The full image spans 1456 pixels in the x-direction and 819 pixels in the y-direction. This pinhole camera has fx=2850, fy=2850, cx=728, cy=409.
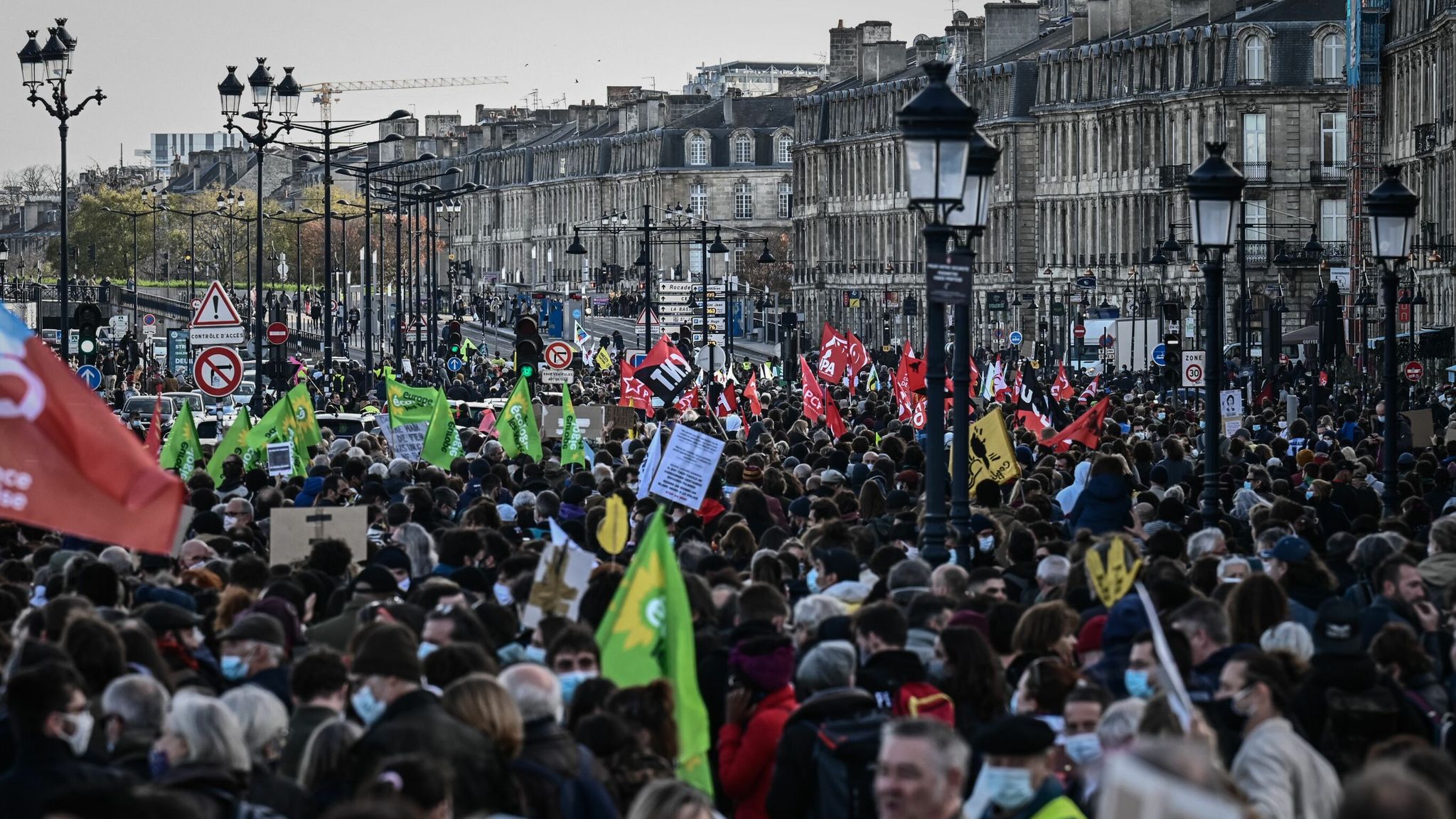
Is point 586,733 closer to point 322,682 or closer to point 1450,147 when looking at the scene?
point 322,682

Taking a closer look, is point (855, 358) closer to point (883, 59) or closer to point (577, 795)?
point (577, 795)

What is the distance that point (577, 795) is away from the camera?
743 centimetres

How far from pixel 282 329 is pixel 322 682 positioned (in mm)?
33773

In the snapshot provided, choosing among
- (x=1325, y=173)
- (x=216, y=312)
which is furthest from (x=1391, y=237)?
(x=1325, y=173)

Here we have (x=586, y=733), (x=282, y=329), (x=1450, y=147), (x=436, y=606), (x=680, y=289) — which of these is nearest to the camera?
(x=586, y=733)

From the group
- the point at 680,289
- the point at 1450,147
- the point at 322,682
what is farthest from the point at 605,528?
the point at 1450,147

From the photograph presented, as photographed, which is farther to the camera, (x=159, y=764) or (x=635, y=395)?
(x=635, y=395)

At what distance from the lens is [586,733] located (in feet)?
25.7

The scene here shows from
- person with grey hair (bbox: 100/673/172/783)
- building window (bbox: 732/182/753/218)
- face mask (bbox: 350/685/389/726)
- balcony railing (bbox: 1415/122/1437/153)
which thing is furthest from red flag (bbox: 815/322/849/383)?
building window (bbox: 732/182/753/218)

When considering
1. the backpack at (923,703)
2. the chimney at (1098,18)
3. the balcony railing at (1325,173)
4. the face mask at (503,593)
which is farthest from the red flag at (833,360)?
the chimney at (1098,18)

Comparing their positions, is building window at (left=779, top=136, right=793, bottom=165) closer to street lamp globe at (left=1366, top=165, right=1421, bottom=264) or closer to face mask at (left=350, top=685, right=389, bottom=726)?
street lamp globe at (left=1366, top=165, right=1421, bottom=264)

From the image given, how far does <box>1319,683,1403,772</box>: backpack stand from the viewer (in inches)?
336

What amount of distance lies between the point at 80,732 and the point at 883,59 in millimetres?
106730

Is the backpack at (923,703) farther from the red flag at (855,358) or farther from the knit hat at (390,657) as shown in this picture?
the red flag at (855,358)
